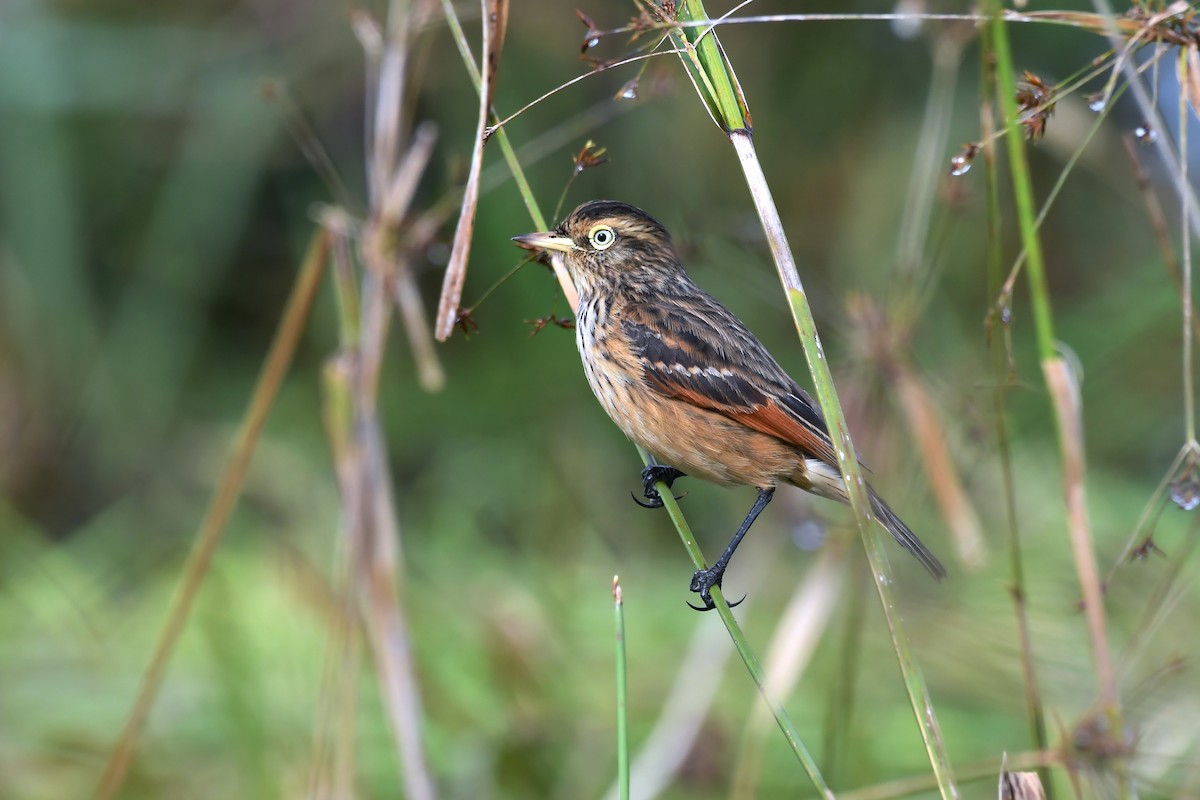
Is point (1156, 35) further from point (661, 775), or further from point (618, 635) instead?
point (661, 775)

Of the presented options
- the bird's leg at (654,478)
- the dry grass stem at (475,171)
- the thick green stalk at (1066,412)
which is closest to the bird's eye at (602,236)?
the bird's leg at (654,478)

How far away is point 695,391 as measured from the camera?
3336mm

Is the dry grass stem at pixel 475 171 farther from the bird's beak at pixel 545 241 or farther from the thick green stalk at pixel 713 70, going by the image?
the bird's beak at pixel 545 241

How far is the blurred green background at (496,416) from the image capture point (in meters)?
4.25

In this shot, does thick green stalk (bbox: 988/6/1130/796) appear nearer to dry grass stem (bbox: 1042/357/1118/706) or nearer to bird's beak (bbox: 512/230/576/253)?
dry grass stem (bbox: 1042/357/1118/706)

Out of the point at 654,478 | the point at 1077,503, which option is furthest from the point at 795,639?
the point at 1077,503

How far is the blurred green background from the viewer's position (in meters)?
4.25

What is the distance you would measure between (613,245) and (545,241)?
1.74 feet

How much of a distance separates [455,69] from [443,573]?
2538mm

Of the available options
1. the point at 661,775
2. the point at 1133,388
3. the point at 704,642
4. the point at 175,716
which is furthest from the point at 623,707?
the point at 1133,388

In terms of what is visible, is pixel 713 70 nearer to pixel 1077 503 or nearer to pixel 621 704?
pixel 1077 503

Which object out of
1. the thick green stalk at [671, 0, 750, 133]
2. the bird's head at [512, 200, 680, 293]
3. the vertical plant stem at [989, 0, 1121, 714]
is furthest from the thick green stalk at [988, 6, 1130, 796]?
the bird's head at [512, 200, 680, 293]

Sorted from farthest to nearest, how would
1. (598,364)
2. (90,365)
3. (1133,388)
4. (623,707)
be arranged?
1. (90,365)
2. (1133,388)
3. (598,364)
4. (623,707)

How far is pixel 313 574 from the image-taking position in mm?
4883
